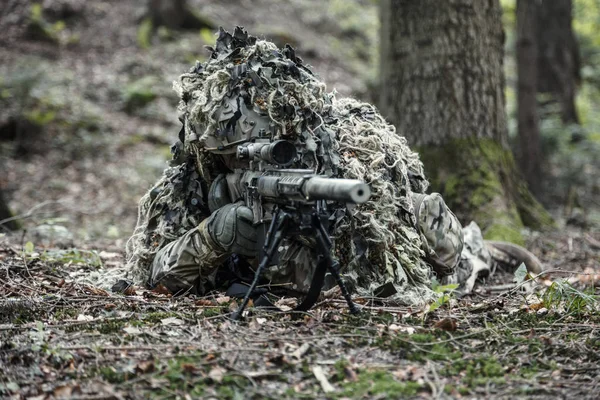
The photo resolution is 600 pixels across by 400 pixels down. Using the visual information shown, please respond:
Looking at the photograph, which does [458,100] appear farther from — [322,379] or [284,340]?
[322,379]

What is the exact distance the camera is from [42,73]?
11594mm

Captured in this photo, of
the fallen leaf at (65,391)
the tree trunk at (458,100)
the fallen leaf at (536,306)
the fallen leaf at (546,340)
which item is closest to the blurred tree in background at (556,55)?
the tree trunk at (458,100)

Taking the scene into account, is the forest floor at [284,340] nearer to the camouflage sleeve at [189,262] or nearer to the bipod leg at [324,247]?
the camouflage sleeve at [189,262]

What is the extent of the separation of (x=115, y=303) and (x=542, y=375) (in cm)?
233

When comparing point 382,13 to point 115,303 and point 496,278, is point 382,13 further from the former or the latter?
point 115,303

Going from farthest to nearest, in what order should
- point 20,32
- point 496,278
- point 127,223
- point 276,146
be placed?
1. point 20,32
2. point 127,223
3. point 496,278
4. point 276,146

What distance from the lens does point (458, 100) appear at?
20.4 feet

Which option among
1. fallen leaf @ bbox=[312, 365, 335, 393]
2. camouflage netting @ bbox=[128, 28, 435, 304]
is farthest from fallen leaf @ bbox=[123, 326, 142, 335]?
camouflage netting @ bbox=[128, 28, 435, 304]

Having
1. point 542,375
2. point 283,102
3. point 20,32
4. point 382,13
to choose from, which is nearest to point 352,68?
point 20,32

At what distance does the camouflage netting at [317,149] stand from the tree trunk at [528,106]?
5.58m

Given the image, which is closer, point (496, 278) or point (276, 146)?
point (276, 146)

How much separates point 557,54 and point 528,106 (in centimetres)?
596

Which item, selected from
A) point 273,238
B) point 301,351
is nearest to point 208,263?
point 273,238

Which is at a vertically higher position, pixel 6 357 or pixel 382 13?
pixel 382 13
